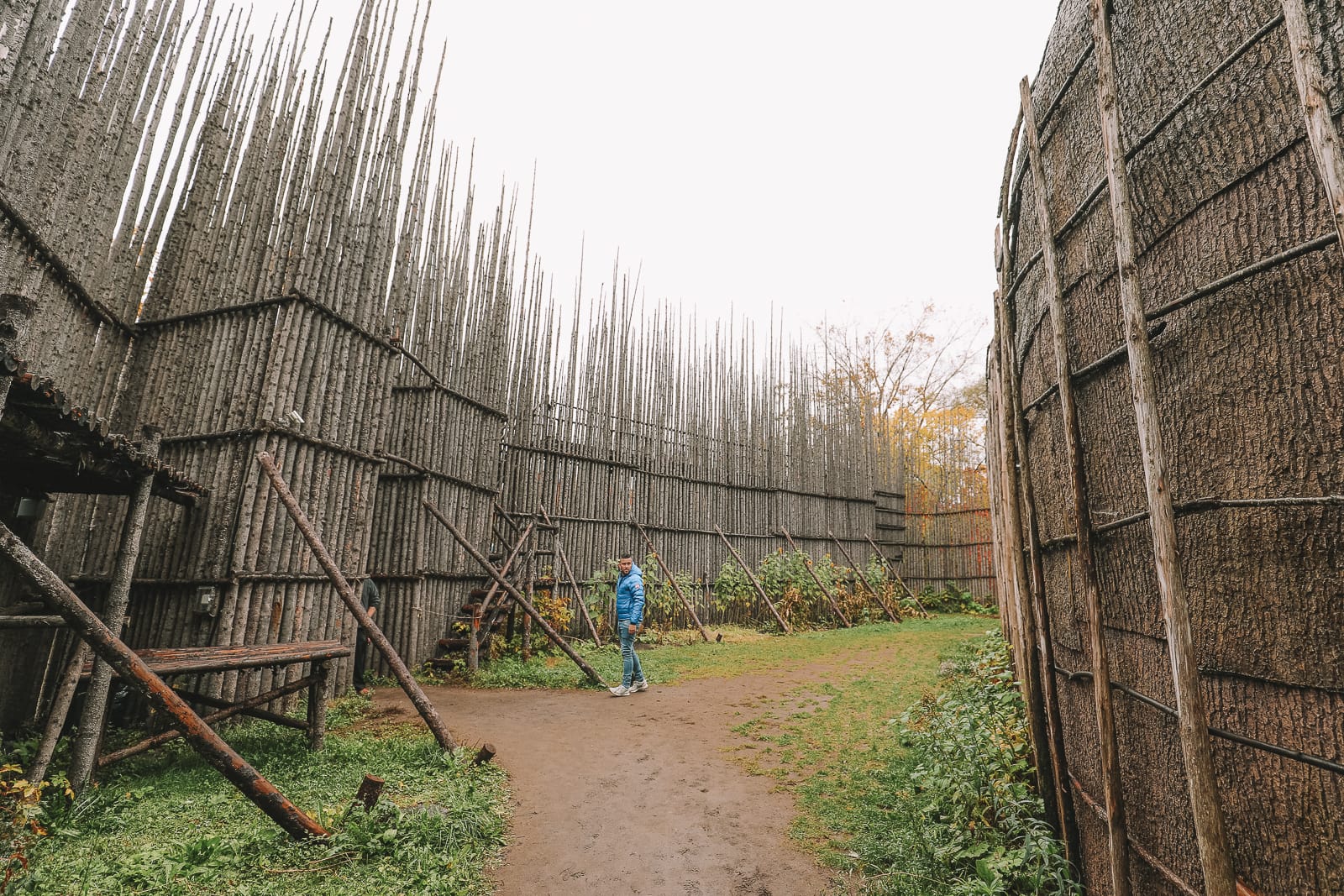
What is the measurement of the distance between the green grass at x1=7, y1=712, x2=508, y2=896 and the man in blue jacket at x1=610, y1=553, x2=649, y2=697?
9.99ft

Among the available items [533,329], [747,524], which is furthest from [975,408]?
[533,329]

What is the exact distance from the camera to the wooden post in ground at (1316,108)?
1.41 metres

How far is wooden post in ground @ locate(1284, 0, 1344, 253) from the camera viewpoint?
4.64 feet

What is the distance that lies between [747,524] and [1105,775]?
42.6ft

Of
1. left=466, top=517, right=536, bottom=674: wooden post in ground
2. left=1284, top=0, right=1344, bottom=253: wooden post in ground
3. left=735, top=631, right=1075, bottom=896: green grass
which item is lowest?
left=735, top=631, right=1075, bottom=896: green grass

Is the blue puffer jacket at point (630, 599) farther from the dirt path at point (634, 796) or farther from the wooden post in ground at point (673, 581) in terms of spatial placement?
the wooden post in ground at point (673, 581)

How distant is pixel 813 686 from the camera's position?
7.87 m

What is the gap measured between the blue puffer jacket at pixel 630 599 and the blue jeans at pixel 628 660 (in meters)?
0.15

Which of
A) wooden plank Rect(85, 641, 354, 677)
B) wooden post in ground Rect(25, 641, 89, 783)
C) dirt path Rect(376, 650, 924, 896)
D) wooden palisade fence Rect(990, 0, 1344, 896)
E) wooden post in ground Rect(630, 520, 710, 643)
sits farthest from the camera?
wooden post in ground Rect(630, 520, 710, 643)

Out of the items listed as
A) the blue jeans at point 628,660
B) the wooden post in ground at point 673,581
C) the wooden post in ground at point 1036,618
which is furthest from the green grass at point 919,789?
the wooden post in ground at point 673,581

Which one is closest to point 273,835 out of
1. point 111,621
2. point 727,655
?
point 111,621

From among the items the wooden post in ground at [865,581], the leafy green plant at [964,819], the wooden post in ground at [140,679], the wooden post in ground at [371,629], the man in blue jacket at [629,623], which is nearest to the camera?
the leafy green plant at [964,819]

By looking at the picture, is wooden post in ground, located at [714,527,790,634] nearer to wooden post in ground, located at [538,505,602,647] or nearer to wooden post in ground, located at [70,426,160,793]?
wooden post in ground, located at [538,505,602,647]

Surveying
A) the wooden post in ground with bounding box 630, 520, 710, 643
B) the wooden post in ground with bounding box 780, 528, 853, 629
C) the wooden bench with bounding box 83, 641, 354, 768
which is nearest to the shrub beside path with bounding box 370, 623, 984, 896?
the wooden bench with bounding box 83, 641, 354, 768
